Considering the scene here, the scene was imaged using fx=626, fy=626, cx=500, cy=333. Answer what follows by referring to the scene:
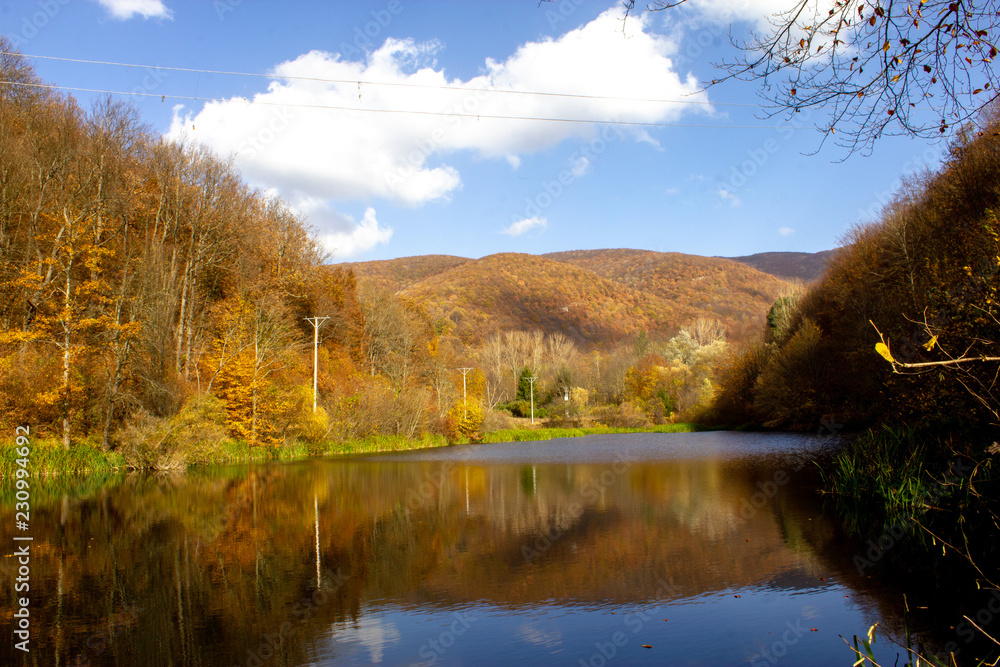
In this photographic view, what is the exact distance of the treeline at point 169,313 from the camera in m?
21.7

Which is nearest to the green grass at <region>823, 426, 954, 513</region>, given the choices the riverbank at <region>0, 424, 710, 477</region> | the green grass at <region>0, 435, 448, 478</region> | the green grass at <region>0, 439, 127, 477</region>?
the riverbank at <region>0, 424, 710, 477</region>

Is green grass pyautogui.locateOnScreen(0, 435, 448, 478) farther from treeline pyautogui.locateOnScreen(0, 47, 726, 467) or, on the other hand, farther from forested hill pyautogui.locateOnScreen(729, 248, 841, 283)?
forested hill pyautogui.locateOnScreen(729, 248, 841, 283)

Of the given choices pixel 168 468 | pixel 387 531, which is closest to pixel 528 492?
pixel 387 531

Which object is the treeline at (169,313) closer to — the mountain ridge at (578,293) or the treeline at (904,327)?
the treeline at (904,327)

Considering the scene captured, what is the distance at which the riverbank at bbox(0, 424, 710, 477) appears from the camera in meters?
18.6

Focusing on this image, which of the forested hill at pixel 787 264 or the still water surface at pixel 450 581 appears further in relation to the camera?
the forested hill at pixel 787 264

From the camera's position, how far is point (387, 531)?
11219 millimetres

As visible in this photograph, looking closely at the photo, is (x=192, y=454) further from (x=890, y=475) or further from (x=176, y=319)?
(x=890, y=475)

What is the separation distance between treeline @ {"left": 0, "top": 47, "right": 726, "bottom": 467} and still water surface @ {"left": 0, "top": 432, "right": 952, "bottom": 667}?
7191mm

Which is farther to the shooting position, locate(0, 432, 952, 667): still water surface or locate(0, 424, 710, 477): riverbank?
locate(0, 424, 710, 477): riverbank

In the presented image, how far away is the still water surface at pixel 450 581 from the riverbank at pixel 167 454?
412cm

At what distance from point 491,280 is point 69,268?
299ft

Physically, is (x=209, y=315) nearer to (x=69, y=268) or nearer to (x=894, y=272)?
(x=69, y=268)

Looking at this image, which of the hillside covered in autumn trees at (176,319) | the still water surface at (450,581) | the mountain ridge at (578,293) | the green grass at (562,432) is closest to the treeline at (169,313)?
the hillside covered in autumn trees at (176,319)
